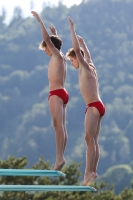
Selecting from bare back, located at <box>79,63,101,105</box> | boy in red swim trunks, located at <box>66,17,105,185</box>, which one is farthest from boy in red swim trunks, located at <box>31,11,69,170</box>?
bare back, located at <box>79,63,101,105</box>

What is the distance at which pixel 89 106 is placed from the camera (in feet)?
36.6

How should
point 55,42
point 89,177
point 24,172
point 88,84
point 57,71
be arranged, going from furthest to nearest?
1. point 55,42
2. point 57,71
3. point 88,84
4. point 89,177
5. point 24,172

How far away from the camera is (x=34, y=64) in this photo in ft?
419

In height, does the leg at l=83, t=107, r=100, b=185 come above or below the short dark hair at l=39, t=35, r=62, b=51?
below

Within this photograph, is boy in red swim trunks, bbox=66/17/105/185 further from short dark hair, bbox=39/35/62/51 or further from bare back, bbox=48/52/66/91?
short dark hair, bbox=39/35/62/51

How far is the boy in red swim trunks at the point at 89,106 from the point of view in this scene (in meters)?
10.9

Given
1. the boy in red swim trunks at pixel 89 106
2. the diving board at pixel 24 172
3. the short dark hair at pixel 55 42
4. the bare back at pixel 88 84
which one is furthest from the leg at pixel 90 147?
the short dark hair at pixel 55 42

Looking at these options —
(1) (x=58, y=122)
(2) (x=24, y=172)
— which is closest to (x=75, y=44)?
(1) (x=58, y=122)

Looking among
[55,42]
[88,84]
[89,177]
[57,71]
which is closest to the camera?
[89,177]

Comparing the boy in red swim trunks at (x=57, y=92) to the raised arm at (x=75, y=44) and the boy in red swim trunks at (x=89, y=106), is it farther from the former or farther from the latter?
the raised arm at (x=75, y=44)

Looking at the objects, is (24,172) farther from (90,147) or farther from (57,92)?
(57,92)

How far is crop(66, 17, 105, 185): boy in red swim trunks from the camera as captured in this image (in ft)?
35.9

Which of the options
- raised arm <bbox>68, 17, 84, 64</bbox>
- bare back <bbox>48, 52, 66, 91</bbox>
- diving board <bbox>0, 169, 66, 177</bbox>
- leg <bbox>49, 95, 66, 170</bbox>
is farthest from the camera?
bare back <bbox>48, 52, 66, 91</bbox>

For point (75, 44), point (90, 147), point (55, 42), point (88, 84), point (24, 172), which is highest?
point (55, 42)
